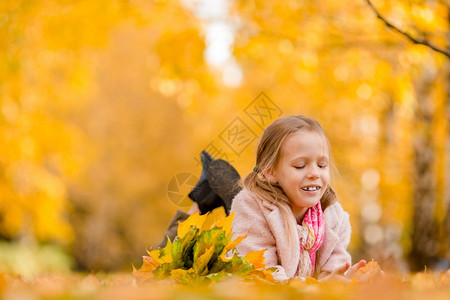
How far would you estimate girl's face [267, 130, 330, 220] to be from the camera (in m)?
2.29

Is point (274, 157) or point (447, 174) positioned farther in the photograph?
point (447, 174)

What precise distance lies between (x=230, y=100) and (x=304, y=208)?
36.9ft

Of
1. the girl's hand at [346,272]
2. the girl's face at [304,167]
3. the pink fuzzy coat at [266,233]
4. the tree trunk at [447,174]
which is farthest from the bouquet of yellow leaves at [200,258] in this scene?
the tree trunk at [447,174]

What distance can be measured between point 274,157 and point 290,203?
0.23 metres

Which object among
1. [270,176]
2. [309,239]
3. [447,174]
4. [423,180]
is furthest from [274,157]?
[423,180]

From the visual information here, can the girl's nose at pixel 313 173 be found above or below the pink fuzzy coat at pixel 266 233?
above

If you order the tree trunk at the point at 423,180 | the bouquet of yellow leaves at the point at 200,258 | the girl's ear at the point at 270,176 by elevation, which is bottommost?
the tree trunk at the point at 423,180

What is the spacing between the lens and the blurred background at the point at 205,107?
18.5ft

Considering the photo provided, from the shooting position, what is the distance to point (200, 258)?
1.68 metres

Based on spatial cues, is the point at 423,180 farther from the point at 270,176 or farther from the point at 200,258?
the point at 200,258

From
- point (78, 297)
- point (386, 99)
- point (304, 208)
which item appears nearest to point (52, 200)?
point (386, 99)

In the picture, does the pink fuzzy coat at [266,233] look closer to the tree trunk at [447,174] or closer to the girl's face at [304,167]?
Answer: the girl's face at [304,167]

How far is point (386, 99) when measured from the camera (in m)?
A: 9.54

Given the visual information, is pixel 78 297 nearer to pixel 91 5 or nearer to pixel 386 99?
pixel 91 5
